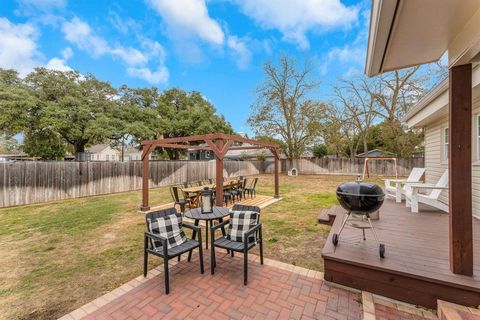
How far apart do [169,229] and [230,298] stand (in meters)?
1.32

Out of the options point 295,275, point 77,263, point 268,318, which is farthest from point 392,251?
point 77,263

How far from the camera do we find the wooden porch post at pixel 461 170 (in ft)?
7.20

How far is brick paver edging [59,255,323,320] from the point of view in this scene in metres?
2.36

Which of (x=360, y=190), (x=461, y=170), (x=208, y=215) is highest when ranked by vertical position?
(x=461, y=170)

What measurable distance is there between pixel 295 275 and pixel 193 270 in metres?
1.50

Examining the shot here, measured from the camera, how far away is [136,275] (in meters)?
3.12

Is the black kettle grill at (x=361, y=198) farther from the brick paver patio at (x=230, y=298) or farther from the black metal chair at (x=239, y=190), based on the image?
the black metal chair at (x=239, y=190)

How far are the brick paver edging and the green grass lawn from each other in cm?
15

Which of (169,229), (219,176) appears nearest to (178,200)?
(219,176)

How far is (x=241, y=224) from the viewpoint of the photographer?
3.37m

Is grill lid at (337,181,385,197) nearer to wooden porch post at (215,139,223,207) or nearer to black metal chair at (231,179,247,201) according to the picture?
wooden porch post at (215,139,223,207)

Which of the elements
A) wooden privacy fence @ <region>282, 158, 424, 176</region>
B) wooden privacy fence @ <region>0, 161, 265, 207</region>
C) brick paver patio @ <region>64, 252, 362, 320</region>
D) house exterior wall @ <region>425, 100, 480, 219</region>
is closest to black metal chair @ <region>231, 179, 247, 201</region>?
brick paver patio @ <region>64, 252, 362, 320</region>

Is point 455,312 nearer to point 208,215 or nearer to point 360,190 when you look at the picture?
point 360,190

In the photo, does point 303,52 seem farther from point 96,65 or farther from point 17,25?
point 17,25
